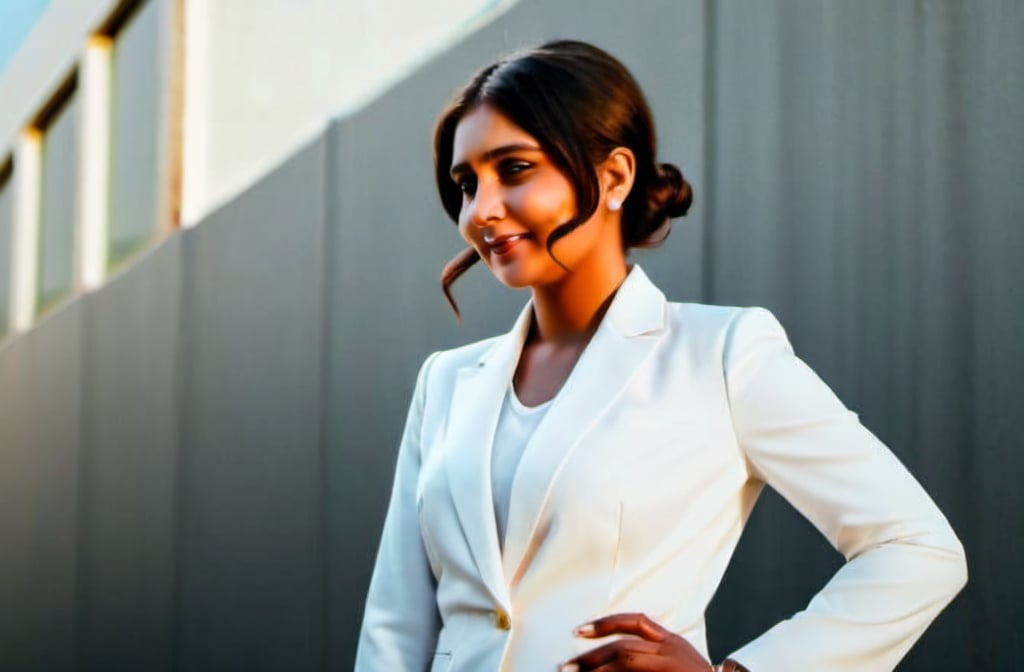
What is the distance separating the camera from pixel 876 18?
3.24 metres

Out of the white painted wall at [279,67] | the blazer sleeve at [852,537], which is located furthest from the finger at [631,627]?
the white painted wall at [279,67]

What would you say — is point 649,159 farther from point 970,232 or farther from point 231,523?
point 231,523

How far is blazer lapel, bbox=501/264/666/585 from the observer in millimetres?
2359

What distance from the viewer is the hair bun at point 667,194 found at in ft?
8.57

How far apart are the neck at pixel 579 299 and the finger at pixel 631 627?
53 cm

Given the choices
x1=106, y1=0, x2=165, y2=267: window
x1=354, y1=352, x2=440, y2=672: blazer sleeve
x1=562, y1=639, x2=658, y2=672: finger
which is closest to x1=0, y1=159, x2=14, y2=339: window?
x1=106, y1=0, x2=165, y2=267: window

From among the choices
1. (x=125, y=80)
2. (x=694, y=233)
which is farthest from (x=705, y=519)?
(x=125, y=80)

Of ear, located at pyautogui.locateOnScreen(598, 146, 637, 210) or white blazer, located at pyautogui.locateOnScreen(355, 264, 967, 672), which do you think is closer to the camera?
white blazer, located at pyautogui.locateOnScreen(355, 264, 967, 672)

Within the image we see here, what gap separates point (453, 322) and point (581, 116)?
272 cm

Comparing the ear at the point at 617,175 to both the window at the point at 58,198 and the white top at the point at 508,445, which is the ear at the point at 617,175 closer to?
the white top at the point at 508,445

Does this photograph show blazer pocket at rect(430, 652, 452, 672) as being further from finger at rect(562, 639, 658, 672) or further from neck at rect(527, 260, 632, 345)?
neck at rect(527, 260, 632, 345)

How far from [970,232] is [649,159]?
719 mm

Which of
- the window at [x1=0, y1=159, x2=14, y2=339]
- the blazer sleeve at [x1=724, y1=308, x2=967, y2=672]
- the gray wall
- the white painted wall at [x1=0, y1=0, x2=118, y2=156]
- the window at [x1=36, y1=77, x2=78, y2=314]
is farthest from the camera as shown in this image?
the window at [x1=0, y1=159, x2=14, y2=339]

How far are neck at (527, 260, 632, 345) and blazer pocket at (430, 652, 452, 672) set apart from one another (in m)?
0.54
